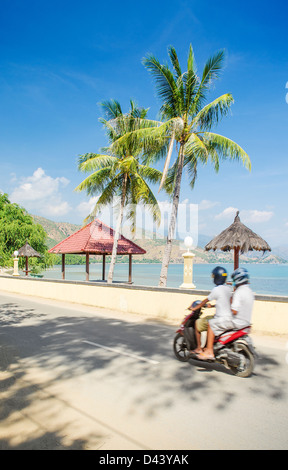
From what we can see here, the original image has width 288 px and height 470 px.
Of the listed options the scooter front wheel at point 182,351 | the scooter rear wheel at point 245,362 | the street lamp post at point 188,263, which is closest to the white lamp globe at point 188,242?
the street lamp post at point 188,263

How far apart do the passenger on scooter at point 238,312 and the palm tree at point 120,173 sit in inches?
478

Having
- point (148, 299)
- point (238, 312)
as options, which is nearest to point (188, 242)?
point (148, 299)

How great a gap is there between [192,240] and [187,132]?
5.81 meters

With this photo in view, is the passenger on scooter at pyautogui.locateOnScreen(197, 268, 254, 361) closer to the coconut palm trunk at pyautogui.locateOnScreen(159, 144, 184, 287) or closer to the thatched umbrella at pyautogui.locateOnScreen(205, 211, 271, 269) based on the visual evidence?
the thatched umbrella at pyautogui.locateOnScreen(205, 211, 271, 269)

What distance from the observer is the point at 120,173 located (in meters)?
18.6

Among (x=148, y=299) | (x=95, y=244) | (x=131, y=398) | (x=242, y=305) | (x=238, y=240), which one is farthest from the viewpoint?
(x=95, y=244)

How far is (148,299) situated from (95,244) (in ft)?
32.0

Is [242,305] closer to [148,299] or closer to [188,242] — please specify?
[188,242]

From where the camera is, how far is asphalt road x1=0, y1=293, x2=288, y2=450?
3469 millimetres

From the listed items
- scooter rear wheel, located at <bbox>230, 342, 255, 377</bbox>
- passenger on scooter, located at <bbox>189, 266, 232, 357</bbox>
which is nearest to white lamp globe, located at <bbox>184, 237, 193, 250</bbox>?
passenger on scooter, located at <bbox>189, 266, 232, 357</bbox>

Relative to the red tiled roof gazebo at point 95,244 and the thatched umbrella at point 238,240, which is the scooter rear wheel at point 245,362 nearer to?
the thatched umbrella at point 238,240

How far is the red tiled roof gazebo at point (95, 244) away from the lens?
20.8m
